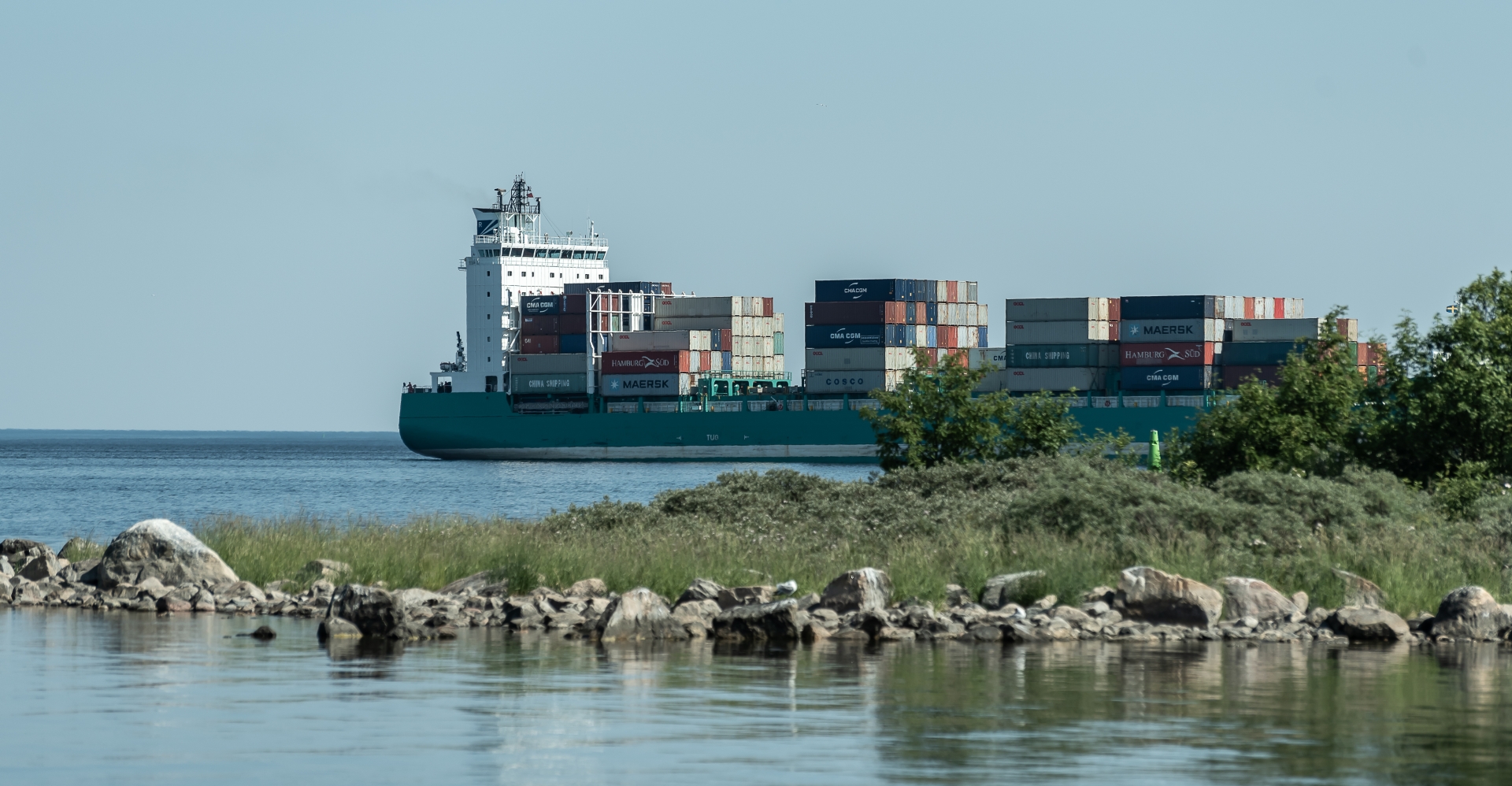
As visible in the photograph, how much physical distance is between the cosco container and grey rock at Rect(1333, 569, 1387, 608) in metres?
75.0

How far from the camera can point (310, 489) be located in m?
67.6

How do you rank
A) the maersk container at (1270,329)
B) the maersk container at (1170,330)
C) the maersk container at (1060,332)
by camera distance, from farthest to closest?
the maersk container at (1060,332), the maersk container at (1170,330), the maersk container at (1270,329)

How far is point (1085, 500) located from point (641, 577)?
619cm

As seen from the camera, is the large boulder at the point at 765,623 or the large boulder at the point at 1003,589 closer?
the large boulder at the point at 765,623

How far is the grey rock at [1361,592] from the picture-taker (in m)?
17.9

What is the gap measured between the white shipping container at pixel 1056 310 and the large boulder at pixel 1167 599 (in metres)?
68.6

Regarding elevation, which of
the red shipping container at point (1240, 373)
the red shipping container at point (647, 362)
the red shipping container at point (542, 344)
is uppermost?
the red shipping container at point (542, 344)

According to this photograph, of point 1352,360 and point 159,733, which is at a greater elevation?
point 1352,360

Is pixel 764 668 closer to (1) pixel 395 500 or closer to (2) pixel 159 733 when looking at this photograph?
(2) pixel 159 733

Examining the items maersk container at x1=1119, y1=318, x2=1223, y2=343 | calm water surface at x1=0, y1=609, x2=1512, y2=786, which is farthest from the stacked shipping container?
calm water surface at x1=0, y1=609, x2=1512, y2=786

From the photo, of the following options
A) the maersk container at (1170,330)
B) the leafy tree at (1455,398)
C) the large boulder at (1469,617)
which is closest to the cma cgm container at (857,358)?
the maersk container at (1170,330)

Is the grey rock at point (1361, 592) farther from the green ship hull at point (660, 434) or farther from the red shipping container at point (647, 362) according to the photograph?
the red shipping container at point (647, 362)

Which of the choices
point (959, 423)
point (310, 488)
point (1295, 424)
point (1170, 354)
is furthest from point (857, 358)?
point (1295, 424)

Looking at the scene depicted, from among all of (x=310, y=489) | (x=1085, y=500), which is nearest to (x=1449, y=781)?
(x=1085, y=500)
